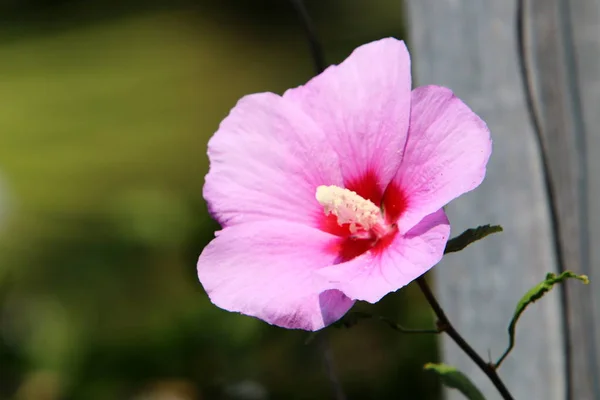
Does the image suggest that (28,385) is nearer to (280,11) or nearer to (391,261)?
(391,261)

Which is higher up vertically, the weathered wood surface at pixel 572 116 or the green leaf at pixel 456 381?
the weathered wood surface at pixel 572 116

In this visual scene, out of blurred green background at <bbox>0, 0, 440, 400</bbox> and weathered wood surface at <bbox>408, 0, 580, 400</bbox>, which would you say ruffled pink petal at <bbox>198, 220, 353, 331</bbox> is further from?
blurred green background at <bbox>0, 0, 440, 400</bbox>

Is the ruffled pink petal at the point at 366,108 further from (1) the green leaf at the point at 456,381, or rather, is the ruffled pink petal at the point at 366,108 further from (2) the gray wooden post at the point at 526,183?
(2) the gray wooden post at the point at 526,183

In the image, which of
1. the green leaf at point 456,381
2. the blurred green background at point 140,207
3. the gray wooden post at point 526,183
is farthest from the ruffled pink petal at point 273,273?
the blurred green background at point 140,207

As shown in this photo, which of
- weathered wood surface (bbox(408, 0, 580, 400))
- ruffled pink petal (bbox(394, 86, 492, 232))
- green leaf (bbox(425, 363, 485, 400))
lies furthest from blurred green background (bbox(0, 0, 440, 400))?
ruffled pink petal (bbox(394, 86, 492, 232))

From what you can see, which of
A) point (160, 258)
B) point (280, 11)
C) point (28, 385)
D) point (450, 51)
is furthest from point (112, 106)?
point (450, 51)

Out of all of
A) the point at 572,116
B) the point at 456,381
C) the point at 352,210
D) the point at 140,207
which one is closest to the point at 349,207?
the point at 352,210

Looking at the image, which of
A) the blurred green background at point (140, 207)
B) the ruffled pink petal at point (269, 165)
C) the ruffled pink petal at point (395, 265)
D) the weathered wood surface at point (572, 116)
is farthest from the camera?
the blurred green background at point (140, 207)
